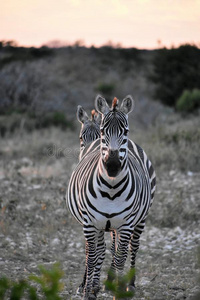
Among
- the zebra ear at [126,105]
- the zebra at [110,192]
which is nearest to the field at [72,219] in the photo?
the zebra at [110,192]

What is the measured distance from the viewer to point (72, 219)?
7.73 meters

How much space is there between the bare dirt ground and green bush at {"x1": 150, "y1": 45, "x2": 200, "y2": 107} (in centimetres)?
1630

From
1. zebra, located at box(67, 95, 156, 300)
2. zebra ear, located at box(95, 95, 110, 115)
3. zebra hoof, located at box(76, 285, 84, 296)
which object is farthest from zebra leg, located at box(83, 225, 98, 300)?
zebra ear, located at box(95, 95, 110, 115)

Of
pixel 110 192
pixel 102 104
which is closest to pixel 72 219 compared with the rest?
pixel 110 192

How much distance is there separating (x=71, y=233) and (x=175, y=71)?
21.4 m

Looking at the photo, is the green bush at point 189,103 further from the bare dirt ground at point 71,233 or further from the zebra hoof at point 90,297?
the zebra hoof at point 90,297

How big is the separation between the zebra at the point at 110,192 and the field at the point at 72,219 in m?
0.67

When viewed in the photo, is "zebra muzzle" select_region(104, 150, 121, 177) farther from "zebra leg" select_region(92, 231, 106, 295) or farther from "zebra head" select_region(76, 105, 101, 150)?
"zebra head" select_region(76, 105, 101, 150)

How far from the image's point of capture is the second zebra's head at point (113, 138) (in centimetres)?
380

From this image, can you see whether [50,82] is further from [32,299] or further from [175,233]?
[32,299]

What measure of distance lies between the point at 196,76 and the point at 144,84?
11.0 meters

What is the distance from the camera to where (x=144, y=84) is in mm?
36812

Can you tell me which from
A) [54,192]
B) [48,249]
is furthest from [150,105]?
[48,249]

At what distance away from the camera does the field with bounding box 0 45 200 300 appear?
5.58 meters
